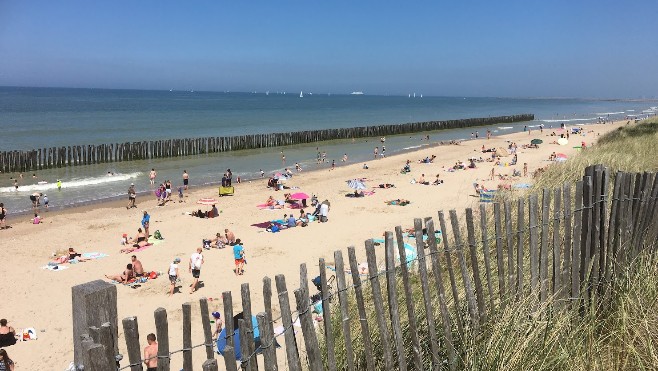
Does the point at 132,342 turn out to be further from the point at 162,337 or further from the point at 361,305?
the point at 361,305

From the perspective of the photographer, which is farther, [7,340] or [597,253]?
[7,340]

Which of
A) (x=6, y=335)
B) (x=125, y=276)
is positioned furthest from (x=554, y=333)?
(x=125, y=276)

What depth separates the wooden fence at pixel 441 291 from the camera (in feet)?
10.1

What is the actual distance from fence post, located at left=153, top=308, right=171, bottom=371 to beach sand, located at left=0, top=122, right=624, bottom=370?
200 inches

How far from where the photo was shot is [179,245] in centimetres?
1631

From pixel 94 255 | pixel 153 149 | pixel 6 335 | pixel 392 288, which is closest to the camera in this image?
pixel 392 288

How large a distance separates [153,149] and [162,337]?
44.2 meters

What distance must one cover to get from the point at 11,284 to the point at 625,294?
1392cm

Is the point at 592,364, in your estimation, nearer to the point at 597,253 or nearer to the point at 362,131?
the point at 597,253

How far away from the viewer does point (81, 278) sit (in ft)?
44.1

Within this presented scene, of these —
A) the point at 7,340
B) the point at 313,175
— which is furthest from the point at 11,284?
the point at 313,175

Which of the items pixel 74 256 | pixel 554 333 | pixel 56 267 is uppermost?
pixel 554 333

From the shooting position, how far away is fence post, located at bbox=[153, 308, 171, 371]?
2.69 meters

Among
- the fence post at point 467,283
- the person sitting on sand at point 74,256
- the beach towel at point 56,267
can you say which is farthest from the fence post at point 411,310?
the person sitting on sand at point 74,256
